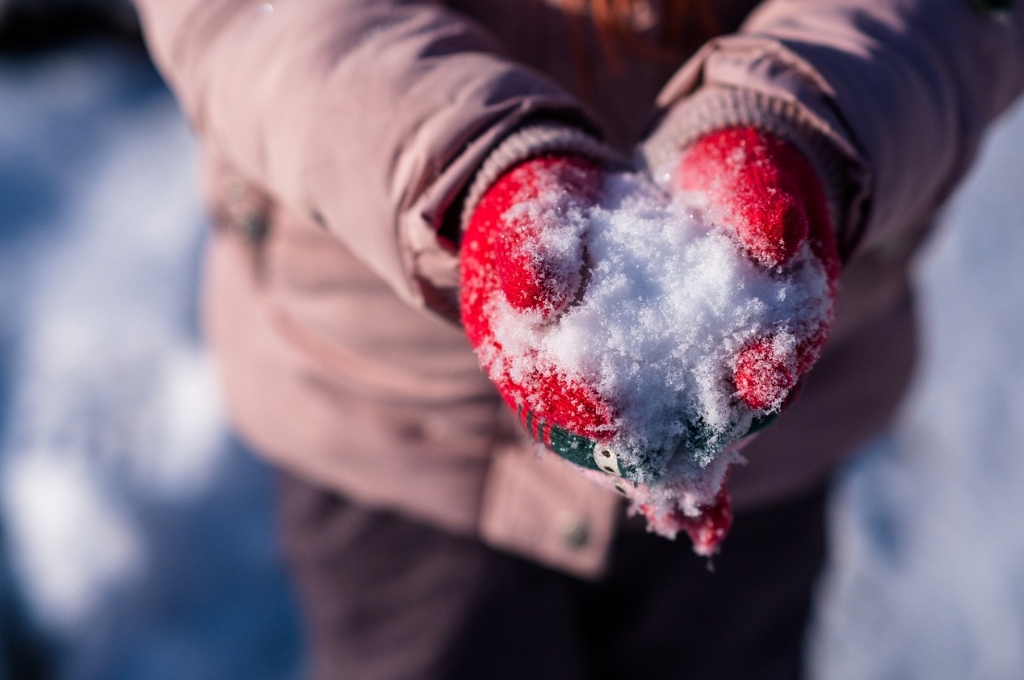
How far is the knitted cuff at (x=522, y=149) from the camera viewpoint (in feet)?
1.59

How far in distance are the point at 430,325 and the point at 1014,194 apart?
1777mm

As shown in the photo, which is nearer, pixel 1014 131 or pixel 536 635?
pixel 536 635

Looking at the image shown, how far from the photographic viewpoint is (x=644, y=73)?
0.66 meters

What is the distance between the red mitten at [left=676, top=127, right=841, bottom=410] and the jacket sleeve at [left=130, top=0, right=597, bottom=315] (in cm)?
10

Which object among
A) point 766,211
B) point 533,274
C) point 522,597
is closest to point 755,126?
point 766,211

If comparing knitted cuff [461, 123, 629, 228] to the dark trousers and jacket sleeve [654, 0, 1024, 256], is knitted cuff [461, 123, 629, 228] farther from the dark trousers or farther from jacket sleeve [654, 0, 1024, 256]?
the dark trousers

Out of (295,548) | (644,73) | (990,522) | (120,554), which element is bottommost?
(990,522)

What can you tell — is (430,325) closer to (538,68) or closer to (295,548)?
(538,68)

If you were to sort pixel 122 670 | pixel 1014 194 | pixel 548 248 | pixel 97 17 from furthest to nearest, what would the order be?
pixel 97 17, pixel 1014 194, pixel 122 670, pixel 548 248

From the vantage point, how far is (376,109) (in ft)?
1.73

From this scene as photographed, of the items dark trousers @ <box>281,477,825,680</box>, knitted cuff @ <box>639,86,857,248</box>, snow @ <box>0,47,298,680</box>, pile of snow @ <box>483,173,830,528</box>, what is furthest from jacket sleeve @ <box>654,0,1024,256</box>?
snow @ <box>0,47,298,680</box>

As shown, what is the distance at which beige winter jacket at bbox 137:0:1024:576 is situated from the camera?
1.69 ft

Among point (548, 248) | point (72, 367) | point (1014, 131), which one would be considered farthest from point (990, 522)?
point (72, 367)

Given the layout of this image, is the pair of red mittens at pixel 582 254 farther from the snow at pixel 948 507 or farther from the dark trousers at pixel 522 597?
the snow at pixel 948 507
